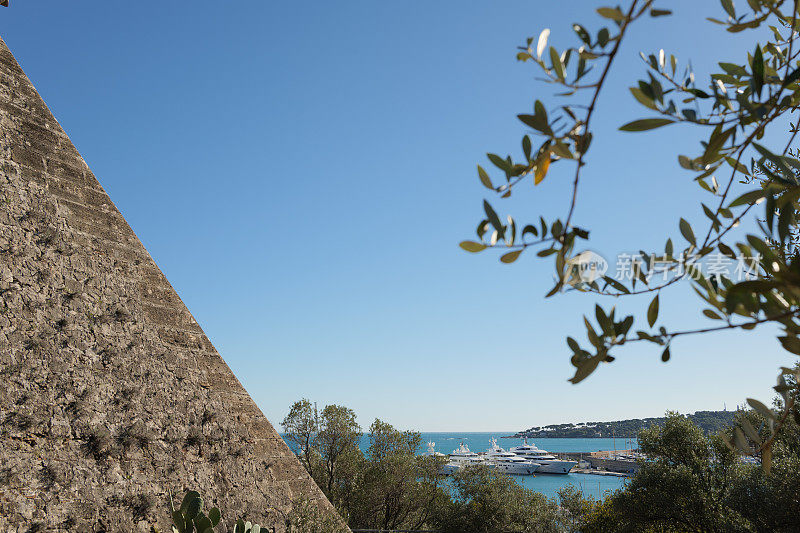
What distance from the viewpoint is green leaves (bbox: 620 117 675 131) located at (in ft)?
3.51

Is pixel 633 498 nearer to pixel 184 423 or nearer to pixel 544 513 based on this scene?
pixel 544 513

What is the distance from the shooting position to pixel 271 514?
460 centimetres

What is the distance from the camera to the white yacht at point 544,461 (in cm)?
6856

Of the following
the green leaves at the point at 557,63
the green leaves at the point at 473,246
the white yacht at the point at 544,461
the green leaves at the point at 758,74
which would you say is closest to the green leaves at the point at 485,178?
the green leaves at the point at 473,246

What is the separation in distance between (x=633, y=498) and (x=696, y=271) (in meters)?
13.6

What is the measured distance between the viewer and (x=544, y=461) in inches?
2724

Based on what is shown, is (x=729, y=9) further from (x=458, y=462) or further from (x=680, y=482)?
(x=458, y=462)

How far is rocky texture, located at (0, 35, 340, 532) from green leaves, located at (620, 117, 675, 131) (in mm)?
4117

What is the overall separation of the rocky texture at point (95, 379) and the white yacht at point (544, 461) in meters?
71.5

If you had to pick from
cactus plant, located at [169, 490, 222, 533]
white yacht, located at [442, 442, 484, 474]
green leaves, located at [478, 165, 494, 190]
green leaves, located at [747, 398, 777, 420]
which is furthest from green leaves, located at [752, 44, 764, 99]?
white yacht, located at [442, 442, 484, 474]

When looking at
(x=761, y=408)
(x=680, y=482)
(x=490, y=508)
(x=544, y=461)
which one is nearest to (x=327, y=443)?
(x=490, y=508)

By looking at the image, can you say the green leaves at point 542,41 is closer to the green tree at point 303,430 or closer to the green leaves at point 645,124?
the green leaves at point 645,124

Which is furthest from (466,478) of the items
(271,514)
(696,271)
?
(696,271)

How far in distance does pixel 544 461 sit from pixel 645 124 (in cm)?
7681
